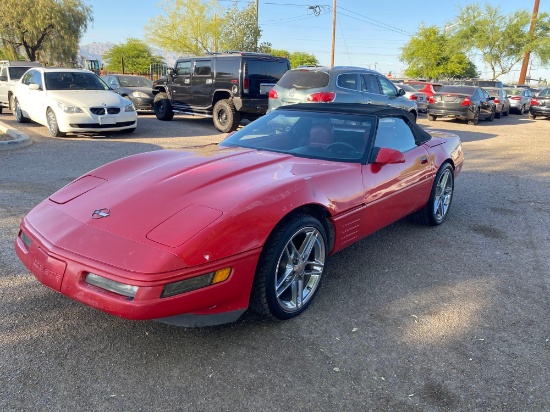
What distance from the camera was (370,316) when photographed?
3008 mm

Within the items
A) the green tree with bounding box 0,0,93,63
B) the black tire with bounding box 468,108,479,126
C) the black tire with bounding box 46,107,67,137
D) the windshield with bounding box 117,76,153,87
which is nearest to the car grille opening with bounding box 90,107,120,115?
the black tire with bounding box 46,107,67,137

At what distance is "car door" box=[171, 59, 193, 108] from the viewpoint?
12.7m

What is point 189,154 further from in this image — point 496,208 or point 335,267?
point 496,208

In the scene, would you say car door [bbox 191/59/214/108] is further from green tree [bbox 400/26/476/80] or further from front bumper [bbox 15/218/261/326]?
green tree [bbox 400/26/476/80]

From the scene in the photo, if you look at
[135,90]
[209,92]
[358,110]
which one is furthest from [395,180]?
[135,90]

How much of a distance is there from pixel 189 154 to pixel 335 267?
59.0 inches

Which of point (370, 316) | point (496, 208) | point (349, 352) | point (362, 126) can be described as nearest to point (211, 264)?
point (349, 352)

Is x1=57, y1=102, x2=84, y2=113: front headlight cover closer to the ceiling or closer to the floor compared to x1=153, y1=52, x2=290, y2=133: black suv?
closer to the floor

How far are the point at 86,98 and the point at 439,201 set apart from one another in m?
7.88

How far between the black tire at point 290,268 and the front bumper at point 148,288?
113mm

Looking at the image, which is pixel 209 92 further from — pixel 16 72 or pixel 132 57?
pixel 132 57

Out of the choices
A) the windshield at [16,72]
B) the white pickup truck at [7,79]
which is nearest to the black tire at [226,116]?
the white pickup truck at [7,79]

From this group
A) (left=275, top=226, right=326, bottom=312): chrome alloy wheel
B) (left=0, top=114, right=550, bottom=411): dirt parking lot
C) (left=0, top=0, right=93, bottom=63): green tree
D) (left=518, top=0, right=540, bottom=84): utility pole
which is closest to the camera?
(left=0, top=114, right=550, bottom=411): dirt parking lot

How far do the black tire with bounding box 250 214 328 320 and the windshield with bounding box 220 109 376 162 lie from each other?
837 millimetres
